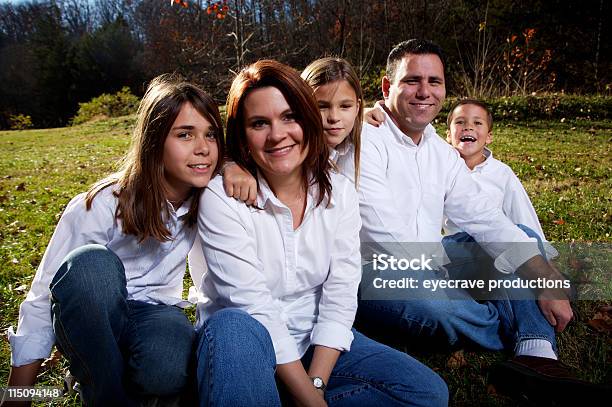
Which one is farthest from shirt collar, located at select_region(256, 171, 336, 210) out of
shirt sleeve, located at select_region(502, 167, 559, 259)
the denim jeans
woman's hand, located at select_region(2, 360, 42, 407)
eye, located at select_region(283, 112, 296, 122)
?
shirt sleeve, located at select_region(502, 167, 559, 259)

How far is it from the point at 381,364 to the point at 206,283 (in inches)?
28.2

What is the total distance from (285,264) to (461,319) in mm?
913

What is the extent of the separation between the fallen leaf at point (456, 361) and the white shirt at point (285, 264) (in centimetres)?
70

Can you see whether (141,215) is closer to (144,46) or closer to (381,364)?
(381,364)

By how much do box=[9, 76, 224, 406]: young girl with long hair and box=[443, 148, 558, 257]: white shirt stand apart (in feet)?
5.28

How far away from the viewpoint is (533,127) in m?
8.94

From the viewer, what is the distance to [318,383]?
1854 mm

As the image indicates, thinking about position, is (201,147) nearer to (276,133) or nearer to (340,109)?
(276,133)

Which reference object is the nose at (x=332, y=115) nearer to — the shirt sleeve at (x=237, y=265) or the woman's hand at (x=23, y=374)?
the shirt sleeve at (x=237, y=265)

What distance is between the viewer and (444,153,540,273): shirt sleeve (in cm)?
255

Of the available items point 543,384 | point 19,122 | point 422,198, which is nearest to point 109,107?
point 19,122

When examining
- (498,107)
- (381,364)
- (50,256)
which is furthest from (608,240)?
(498,107)

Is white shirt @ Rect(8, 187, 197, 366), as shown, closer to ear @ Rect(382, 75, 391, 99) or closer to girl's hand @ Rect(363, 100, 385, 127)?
girl's hand @ Rect(363, 100, 385, 127)

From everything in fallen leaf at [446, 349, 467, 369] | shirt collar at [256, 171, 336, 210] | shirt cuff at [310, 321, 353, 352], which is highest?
shirt collar at [256, 171, 336, 210]
